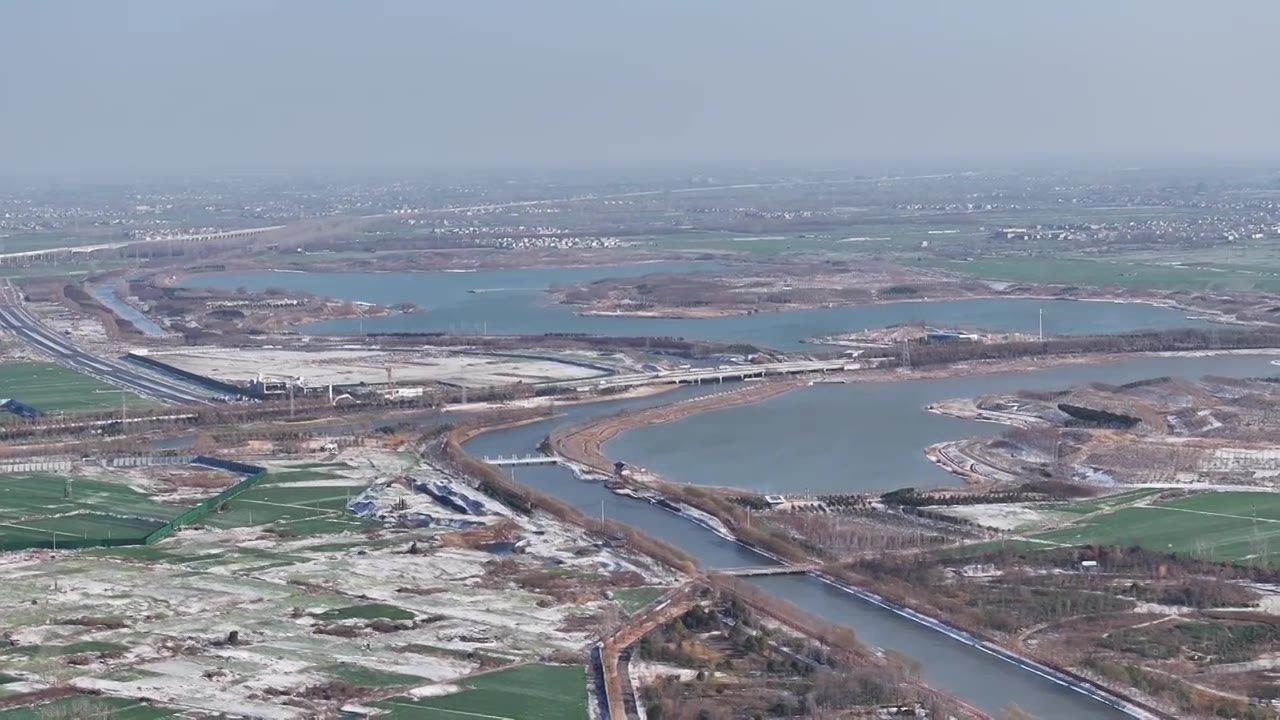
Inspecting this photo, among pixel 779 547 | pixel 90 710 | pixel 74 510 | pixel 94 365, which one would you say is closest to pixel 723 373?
pixel 94 365

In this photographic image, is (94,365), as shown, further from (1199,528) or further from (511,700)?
(511,700)

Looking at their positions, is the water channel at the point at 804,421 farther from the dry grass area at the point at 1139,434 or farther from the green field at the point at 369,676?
the green field at the point at 369,676

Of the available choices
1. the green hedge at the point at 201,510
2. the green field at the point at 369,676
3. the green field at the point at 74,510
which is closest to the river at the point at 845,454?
the green hedge at the point at 201,510

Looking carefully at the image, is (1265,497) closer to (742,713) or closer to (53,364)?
(742,713)

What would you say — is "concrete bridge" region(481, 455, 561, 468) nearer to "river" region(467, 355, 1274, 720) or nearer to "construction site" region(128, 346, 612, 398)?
"river" region(467, 355, 1274, 720)

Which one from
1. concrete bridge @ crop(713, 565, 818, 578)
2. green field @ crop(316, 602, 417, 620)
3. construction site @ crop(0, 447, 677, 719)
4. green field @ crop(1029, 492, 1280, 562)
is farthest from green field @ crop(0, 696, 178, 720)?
green field @ crop(1029, 492, 1280, 562)
